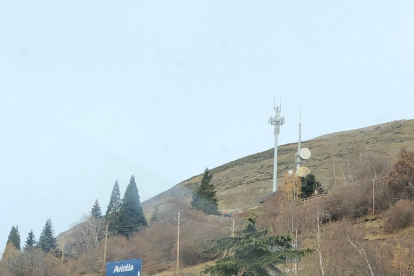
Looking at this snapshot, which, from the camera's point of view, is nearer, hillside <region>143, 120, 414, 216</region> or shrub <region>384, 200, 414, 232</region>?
shrub <region>384, 200, 414, 232</region>

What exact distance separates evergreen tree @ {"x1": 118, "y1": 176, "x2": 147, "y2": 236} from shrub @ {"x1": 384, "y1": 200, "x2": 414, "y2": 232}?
38.6 metres

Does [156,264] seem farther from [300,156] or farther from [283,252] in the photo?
[283,252]

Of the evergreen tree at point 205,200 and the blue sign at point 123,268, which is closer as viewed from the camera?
the blue sign at point 123,268

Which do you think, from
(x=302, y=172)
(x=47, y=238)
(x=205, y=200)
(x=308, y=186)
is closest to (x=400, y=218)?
(x=308, y=186)

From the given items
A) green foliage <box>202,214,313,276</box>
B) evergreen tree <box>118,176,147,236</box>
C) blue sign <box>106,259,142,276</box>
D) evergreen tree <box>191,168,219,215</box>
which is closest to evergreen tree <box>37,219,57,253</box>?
evergreen tree <box>118,176,147,236</box>

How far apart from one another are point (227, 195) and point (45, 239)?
129ft

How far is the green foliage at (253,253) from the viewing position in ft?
54.6

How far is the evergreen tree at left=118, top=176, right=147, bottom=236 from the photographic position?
66.3m

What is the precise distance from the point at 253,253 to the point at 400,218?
2226cm

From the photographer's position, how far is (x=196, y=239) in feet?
158

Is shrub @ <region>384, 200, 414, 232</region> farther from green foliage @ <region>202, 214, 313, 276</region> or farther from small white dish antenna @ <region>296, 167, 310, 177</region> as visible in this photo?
small white dish antenna @ <region>296, 167, 310, 177</region>

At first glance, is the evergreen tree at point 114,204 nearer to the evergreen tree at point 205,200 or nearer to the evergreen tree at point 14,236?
the evergreen tree at point 205,200

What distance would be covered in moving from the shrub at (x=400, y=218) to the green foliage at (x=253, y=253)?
68.8ft

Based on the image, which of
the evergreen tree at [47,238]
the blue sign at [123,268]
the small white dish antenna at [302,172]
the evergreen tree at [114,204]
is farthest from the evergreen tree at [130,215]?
the blue sign at [123,268]
